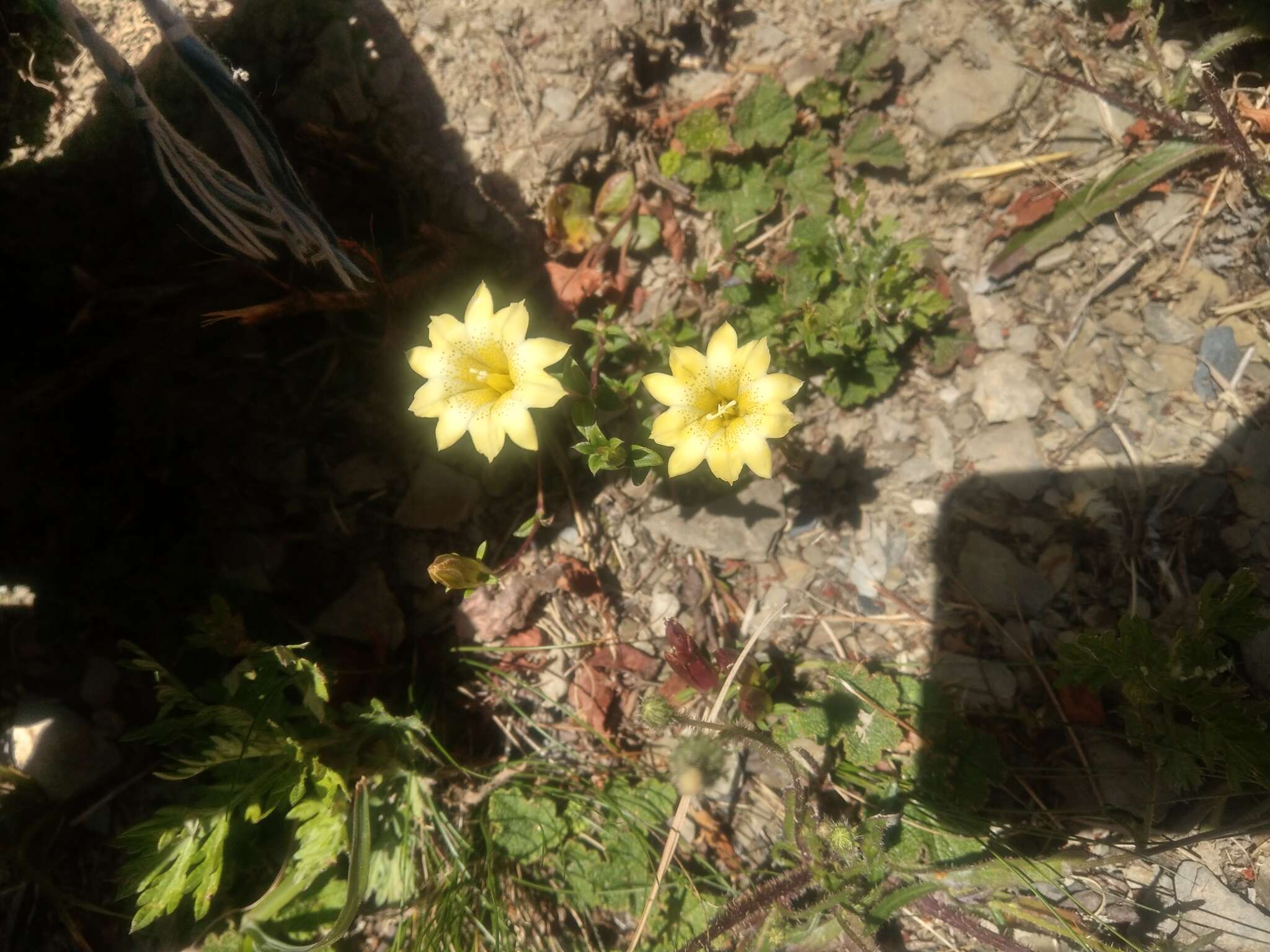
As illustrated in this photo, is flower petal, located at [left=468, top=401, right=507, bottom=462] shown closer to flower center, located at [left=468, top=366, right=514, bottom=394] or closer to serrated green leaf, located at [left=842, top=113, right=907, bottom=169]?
flower center, located at [left=468, top=366, right=514, bottom=394]

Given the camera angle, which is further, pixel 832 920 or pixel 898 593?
pixel 898 593

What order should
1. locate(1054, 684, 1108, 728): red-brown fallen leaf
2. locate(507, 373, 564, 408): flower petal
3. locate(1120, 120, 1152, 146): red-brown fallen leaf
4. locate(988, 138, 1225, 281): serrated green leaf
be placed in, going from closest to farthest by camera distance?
locate(507, 373, 564, 408): flower petal < locate(1054, 684, 1108, 728): red-brown fallen leaf < locate(988, 138, 1225, 281): serrated green leaf < locate(1120, 120, 1152, 146): red-brown fallen leaf

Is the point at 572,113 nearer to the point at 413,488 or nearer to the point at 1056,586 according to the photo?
the point at 413,488

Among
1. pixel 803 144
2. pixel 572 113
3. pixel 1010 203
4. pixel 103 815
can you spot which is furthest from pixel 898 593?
pixel 103 815

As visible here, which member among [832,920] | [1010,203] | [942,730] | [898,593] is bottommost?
[832,920]

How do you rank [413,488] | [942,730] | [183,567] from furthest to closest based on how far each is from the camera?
[413,488], [183,567], [942,730]

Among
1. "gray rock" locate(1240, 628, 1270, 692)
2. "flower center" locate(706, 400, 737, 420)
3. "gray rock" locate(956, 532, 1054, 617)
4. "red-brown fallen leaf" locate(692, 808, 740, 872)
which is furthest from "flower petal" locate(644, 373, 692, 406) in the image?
"gray rock" locate(1240, 628, 1270, 692)

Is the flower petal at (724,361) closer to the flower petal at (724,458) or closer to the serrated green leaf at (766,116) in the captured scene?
the flower petal at (724,458)
